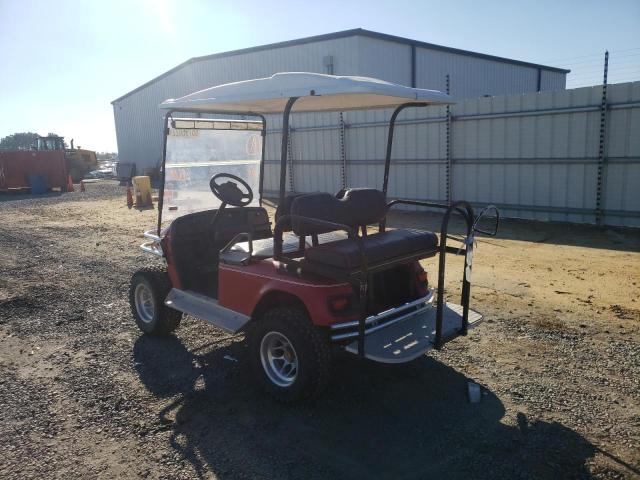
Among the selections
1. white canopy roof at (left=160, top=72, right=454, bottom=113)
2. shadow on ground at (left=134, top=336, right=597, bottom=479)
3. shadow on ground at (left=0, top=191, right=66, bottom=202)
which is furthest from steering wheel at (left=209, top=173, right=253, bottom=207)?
shadow on ground at (left=0, top=191, right=66, bottom=202)

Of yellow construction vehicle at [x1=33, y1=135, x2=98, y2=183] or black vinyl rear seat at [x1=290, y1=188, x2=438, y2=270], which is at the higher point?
yellow construction vehicle at [x1=33, y1=135, x2=98, y2=183]

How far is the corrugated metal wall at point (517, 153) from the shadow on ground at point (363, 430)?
6720mm

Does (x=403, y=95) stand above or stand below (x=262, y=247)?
above

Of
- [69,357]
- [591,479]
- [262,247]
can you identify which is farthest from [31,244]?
[591,479]

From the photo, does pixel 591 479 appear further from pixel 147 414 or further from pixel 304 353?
pixel 147 414

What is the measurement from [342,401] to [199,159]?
2647 mm

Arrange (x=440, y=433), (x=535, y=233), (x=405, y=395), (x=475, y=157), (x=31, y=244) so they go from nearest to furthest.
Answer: (x=440, y=433)
(x=405, y=395)
(x=535, y=233)
(x=31, y=244)
(x=475, y=157)

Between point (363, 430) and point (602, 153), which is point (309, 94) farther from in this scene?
point (602, 153)

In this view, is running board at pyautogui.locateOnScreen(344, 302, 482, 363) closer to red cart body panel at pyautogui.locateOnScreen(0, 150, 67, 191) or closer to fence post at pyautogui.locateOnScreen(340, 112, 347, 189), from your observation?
fence post at pyautogui.locateOnScreen(340, 112, 347, 189)

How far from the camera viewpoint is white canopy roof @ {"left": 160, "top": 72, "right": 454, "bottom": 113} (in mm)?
3264

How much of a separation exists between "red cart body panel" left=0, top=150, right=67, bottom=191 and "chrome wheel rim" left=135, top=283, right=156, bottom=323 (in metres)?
20.3

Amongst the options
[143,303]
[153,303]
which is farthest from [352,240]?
[143,303]

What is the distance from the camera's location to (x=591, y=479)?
2.67m

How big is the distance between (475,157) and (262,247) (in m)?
→ 7.76
